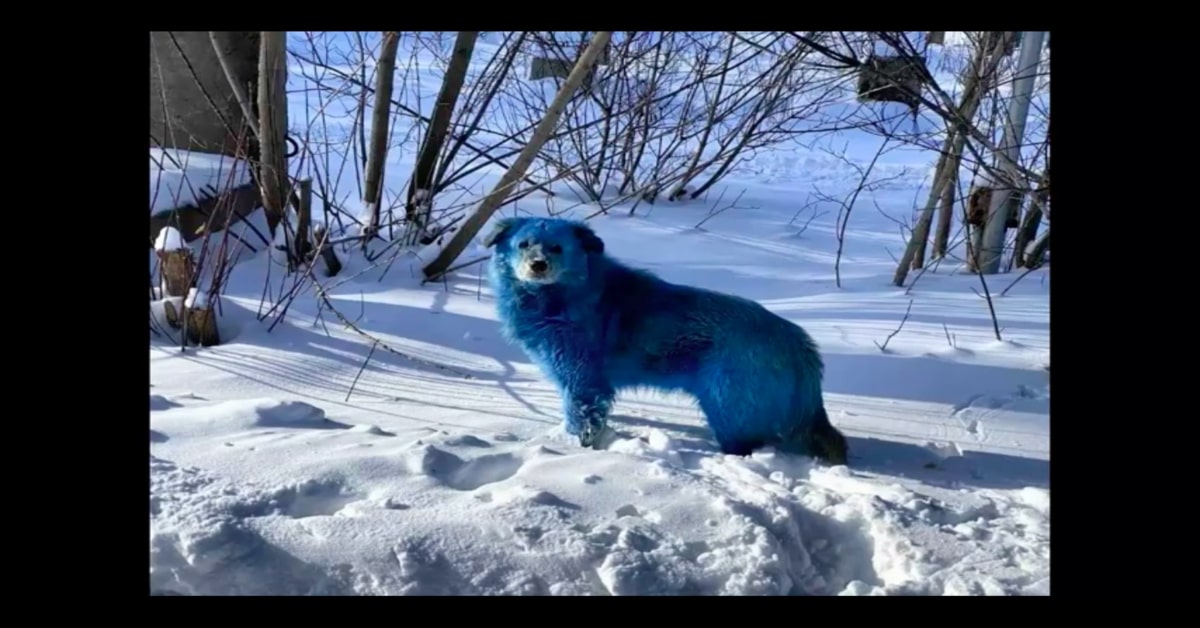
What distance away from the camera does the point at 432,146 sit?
262 inches

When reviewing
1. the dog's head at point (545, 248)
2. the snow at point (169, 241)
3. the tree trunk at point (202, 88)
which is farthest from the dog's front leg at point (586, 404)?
the tree trunk at point (202, 88)

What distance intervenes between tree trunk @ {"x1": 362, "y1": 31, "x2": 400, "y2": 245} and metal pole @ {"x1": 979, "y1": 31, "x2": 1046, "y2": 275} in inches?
147

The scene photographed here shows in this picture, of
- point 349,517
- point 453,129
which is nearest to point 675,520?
point 349,517

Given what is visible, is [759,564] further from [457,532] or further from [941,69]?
[941,69]

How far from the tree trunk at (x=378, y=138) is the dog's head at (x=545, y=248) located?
2900 millimetres

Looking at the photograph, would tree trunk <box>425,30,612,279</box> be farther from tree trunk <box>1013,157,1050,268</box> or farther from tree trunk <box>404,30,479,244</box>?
tree trunk <box>1013,157,1050,268</box>

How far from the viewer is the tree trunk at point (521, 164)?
527 cm

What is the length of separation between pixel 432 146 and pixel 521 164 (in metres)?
1.18

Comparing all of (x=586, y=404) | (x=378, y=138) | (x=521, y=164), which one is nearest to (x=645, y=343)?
(x=586, y=404)

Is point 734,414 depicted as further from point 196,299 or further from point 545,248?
point 196,299

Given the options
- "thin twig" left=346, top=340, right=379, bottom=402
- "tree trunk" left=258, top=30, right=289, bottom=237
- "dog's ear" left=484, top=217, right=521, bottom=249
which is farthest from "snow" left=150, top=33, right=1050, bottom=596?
"dog's ear" left=484, top=217, right=521, bottom=249

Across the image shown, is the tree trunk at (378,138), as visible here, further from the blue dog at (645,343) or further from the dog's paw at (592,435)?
the dog's paw at (592,435)
